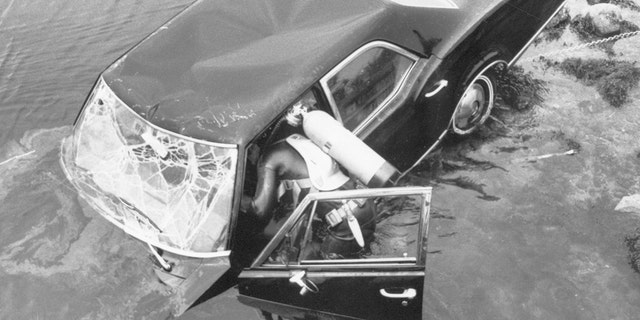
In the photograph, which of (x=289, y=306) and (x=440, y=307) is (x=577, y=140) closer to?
(x=440, y=307)

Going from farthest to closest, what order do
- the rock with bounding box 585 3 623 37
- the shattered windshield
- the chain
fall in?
the rock with bounding box 585 3 623 37, the chain, the shattered windshield

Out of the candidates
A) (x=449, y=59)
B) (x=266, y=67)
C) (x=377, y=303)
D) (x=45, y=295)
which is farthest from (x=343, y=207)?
(x=45, y=295)

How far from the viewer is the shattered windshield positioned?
3252 millimetres

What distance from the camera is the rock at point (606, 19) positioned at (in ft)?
19.0

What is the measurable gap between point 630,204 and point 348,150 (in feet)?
8.02

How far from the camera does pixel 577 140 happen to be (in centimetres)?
475

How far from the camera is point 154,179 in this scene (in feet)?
11.3

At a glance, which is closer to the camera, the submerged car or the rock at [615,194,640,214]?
the submerged car

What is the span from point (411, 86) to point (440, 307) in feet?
5.19

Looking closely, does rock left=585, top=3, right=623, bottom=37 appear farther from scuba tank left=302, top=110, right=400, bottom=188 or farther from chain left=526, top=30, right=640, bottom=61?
scuba tank left=302, top=110, right=400, bottom=188

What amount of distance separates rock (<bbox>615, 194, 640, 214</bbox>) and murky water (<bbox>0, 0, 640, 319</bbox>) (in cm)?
6

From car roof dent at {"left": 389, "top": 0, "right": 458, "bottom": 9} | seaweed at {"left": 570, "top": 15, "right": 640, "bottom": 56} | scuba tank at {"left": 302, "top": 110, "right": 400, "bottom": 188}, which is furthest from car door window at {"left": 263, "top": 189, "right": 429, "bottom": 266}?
seaweed at {"left": 570, "top": 15, "right": 640, "bottom": 56}

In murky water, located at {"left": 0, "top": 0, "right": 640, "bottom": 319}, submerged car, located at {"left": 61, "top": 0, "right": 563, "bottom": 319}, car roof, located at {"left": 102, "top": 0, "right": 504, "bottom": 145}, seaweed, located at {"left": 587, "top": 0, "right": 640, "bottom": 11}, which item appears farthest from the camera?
seaweed, located at {"left": 587, "top": 0, "right": 640, "bottom": 11}

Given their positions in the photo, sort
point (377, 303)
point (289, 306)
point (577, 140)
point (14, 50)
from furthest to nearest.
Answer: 1. point (14, 50)
2. point (577, 140)
3. point (289, 306)
4. point (377, 303)
